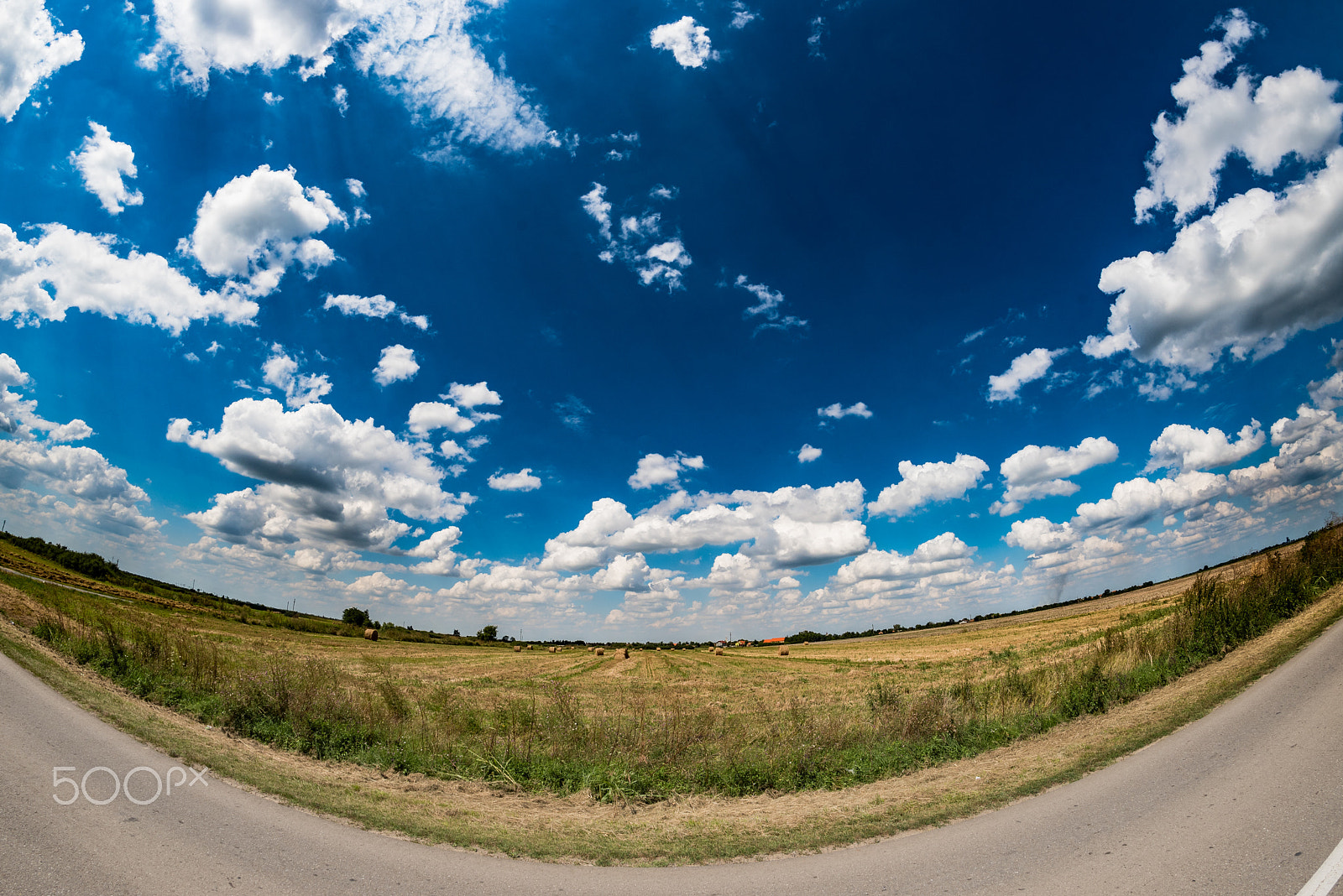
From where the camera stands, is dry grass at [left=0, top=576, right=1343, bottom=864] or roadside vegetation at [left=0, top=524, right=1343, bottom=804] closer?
dry grass at [left=0, top=576, right=1343, bottom=864]

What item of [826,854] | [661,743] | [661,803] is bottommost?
[661,803]

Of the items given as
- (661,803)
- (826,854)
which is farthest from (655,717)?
(826,854)

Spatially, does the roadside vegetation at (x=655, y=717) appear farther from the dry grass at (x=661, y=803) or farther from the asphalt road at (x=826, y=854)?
the asphalt road at (x=826, y=854)

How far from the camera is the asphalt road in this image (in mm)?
5395

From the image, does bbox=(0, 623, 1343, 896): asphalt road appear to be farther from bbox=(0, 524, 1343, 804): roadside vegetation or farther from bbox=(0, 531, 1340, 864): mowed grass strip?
bbox=(0, 524, 1343, 804): roadside vegetation

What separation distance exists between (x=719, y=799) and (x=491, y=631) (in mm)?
157349

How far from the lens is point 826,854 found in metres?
6.62

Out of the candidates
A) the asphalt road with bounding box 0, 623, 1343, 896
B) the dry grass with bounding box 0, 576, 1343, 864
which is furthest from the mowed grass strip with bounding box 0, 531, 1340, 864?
the asphalt road with bounding box 0, 623, 1343, 896

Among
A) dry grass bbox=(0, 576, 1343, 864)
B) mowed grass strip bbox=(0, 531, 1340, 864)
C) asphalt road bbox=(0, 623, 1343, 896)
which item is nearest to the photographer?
asphalt road bbox=(0, 623, 1343, 896)

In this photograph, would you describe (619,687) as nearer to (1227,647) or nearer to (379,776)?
(379,776)

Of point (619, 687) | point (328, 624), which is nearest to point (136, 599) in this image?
point (328, 624)

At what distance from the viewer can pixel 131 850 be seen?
19.2 feet

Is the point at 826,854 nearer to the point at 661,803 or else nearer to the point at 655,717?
the point at 661,803

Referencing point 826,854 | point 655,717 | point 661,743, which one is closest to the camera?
point 826,854
